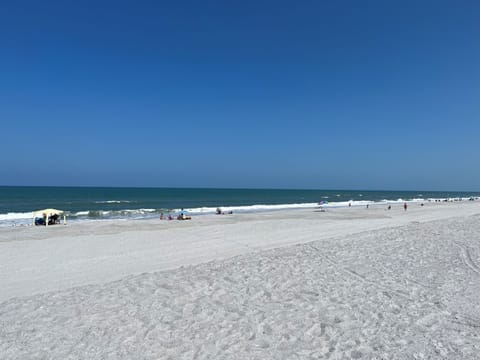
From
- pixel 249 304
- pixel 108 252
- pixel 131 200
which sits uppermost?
pixel 131 200

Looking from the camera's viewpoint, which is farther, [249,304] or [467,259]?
[467,259]

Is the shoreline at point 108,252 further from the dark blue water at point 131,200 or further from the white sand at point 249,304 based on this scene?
the dark blue water at point 131,200

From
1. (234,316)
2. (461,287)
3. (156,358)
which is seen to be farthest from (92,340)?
(461,287)

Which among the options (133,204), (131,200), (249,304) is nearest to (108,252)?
(249,304)

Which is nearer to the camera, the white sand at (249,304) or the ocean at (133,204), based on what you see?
the white sand at (249,304)

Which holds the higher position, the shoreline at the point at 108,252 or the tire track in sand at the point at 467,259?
the tire track in sand at the point at 467,259

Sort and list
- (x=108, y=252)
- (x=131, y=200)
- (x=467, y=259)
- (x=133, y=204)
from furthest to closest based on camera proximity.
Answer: (x=131, y=200)
(x=133, y=204)
(x=108, y=252)
(x=467, y=259)

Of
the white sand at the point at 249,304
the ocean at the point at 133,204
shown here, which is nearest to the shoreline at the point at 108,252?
the white sand at the point at 249,304

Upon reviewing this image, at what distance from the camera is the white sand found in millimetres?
3898

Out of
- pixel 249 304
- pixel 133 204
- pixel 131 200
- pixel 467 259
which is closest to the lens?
pixel 249 304

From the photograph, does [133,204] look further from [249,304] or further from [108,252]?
[249,304]

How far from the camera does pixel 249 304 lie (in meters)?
5.31

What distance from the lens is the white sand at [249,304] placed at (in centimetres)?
390

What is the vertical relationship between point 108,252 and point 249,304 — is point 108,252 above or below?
below
